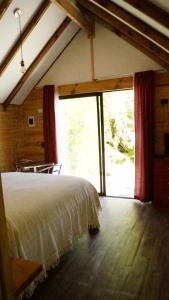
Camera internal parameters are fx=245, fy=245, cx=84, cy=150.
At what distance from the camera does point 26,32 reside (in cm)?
376

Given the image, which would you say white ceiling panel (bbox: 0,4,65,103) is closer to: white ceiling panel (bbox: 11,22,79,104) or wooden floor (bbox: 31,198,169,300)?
white ceiling panel (bbox: 11,22,79,104)

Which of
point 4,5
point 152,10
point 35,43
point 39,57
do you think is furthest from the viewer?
point 39,57

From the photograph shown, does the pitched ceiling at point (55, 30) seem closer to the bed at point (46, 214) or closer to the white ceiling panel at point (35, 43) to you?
the white ceiling panel at point (35, 43)

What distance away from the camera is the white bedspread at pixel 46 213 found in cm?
205

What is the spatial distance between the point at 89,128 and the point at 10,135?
68.1 inches

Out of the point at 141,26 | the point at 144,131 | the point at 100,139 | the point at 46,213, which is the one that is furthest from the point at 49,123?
the point at 46,213

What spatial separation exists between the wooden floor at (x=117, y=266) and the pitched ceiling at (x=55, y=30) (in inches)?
91.9

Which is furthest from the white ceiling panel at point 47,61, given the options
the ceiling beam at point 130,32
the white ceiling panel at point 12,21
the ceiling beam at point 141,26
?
the ceiling beam at point 141,26

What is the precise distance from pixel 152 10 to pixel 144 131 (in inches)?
92.1

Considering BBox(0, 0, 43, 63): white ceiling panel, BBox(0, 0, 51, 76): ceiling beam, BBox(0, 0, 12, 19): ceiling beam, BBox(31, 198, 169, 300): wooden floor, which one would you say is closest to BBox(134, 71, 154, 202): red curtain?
BBox(31, 198, 169, 300): wooden floor

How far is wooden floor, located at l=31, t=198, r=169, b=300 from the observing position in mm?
2158

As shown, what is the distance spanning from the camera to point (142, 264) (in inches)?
100

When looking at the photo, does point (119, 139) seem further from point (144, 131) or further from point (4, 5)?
point (4, 5)

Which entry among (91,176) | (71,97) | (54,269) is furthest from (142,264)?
(71,97)
